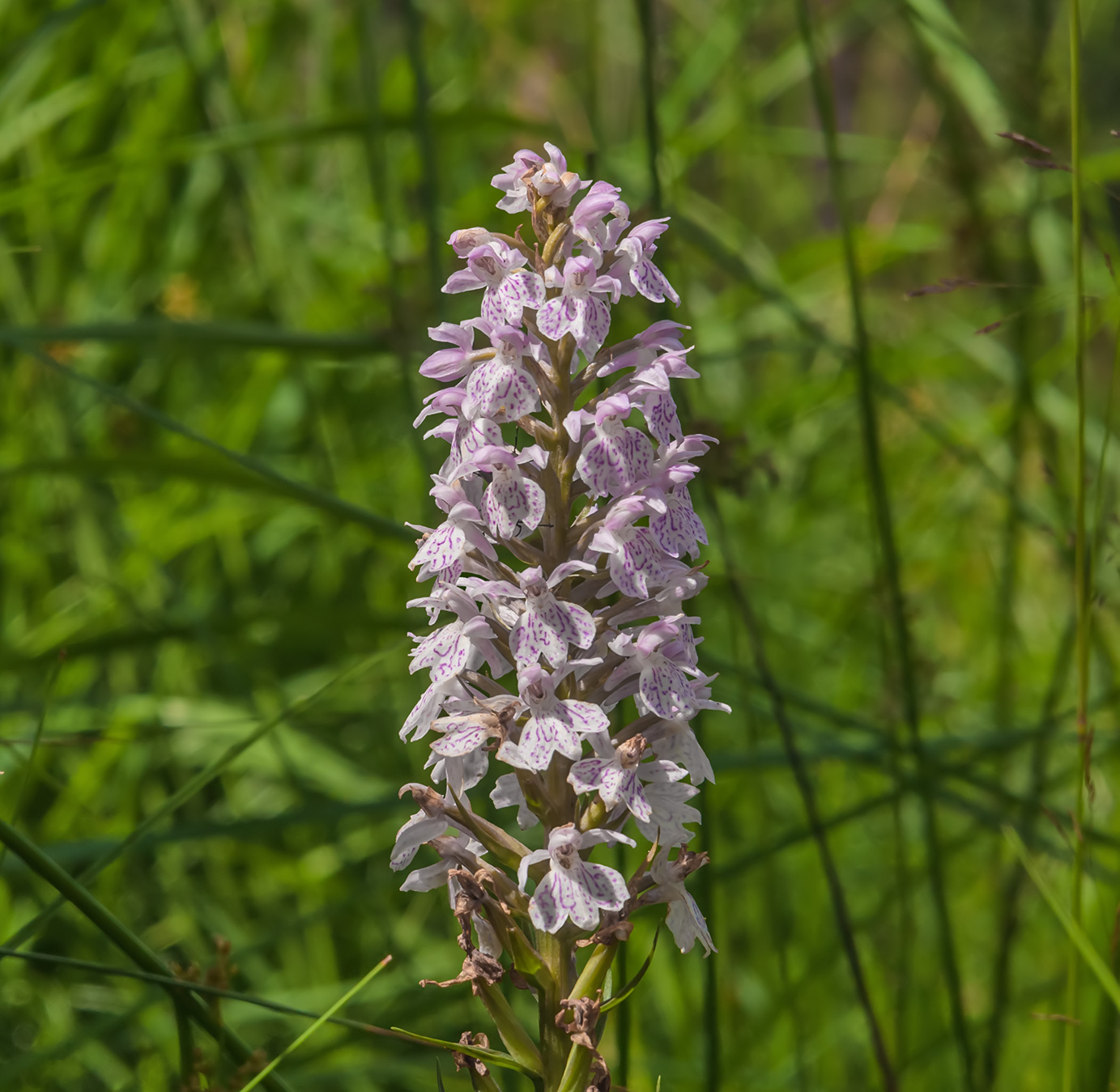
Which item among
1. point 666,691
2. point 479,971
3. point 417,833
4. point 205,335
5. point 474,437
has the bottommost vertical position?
→ point 479,971

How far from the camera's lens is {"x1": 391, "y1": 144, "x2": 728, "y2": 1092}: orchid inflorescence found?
945 mm

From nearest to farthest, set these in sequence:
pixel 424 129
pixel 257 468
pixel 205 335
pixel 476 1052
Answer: pixel 476 1052 < pixel 257 468 < pixel 205 335 < pixel 424 129

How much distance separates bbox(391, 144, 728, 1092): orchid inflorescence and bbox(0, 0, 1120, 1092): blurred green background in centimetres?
28

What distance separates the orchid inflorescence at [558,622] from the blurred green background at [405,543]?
0.92 ft

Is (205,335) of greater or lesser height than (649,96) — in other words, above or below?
below

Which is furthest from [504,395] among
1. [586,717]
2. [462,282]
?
[586,717]

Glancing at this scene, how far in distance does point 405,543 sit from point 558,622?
2.85 feet

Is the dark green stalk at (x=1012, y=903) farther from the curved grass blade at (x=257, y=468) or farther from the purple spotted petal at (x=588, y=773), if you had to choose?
the curved grass blade at (x=257, y=468)

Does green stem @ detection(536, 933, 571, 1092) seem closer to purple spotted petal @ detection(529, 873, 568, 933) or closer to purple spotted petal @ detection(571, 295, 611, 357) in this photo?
purple spotted petal @ detection(529, 873, 568, 933)

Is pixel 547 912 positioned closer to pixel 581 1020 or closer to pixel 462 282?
pixel 581 1020

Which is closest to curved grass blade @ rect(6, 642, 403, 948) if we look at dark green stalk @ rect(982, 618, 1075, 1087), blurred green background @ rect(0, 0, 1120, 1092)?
blurred green background @ rect(0, 0, 1120, 1092)

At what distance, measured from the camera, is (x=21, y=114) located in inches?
115

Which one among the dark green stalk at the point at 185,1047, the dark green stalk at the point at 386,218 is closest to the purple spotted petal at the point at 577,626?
the dark green stalk at the point at 185,1047

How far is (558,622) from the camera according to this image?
3.12 feet
